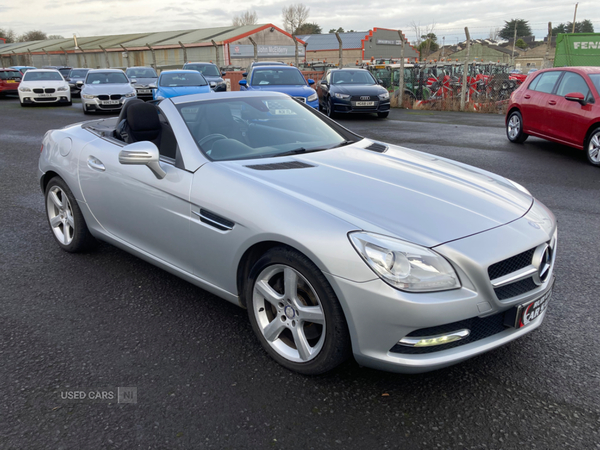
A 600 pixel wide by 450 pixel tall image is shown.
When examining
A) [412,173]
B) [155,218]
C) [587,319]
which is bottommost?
[587,319]

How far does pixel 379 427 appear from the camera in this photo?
7.71ft

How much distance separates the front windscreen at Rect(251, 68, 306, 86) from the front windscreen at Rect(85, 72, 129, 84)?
251 inches

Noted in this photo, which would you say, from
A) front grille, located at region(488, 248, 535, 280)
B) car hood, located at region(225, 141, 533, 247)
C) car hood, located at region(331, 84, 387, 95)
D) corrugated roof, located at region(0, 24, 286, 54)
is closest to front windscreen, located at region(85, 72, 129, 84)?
car hood, located at region(331, 84, 387, 95)

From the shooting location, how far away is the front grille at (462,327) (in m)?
2.32

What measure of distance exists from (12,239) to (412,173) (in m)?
3.86

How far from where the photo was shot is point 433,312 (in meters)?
2.26

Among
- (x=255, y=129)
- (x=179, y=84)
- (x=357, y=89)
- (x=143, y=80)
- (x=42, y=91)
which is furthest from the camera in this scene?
(x=143, y=80)

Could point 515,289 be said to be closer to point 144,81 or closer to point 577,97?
point 577,97

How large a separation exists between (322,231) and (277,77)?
13334 millimetres

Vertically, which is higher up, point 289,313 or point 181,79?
point 181,79

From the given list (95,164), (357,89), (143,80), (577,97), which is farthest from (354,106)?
(95,164)

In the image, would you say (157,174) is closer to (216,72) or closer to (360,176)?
(360,176)

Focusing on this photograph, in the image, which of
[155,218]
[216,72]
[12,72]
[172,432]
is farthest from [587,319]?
[12,72]

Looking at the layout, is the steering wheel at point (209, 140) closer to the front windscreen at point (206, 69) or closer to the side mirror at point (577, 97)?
the side mirror at point (577, 97)
